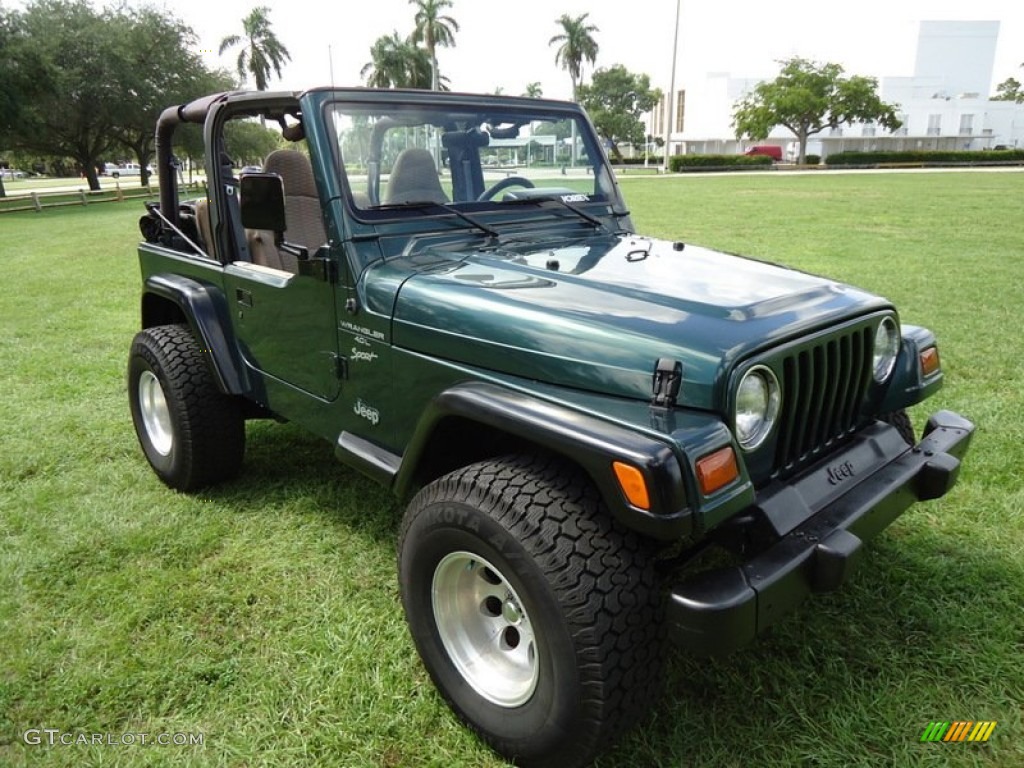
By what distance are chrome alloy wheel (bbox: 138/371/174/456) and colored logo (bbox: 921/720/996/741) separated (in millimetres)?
3481

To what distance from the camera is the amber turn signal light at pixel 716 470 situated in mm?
1796

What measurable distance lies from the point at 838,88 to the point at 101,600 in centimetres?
6254

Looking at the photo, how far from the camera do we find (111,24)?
32.8 m

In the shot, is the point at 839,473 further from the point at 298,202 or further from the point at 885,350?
the point at 298,202

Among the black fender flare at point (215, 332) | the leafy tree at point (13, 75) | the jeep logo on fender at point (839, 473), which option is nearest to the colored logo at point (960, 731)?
the jeep logo on fender at point (839, 473)

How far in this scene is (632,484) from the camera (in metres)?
1.77

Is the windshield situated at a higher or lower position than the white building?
lower

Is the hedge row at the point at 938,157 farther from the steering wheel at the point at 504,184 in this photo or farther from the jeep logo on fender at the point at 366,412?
the jeep logo on fender at the point at 366,412

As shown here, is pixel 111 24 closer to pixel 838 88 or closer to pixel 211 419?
pixel 211 419

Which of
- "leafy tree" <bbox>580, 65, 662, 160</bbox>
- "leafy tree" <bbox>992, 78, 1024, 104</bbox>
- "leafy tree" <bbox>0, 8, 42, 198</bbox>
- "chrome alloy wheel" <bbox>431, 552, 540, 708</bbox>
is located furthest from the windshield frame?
"leafy tree" <bbox>992, 78, 1024, 104</bbox>

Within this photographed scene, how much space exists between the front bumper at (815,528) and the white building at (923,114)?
253ft

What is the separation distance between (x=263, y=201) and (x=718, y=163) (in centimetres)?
4747

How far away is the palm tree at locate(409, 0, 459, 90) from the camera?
4944 cm

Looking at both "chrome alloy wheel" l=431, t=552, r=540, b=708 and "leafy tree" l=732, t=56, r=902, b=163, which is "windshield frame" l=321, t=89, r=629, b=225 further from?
"leafy tree" l=732, t=56, r=902, b=163
